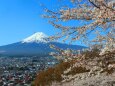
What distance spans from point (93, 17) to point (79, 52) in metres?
2.04

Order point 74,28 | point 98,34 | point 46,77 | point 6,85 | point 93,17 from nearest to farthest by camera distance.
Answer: point 93,17 < point 74,28 < point 98,34 < point 46,77 < point 6,85

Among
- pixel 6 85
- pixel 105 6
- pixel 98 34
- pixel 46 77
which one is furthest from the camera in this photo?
pixel 6 85

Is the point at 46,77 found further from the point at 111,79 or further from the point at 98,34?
the point at 98,34

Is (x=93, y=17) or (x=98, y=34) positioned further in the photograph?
(x=98, y=34)

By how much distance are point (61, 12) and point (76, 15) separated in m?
0.63

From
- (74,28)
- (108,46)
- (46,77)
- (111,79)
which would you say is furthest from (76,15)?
(46,77)

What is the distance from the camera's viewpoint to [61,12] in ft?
37.9

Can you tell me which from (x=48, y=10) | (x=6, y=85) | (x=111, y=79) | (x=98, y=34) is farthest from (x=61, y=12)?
(x=6, y=85)

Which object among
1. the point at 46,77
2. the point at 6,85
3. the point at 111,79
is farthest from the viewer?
the point at 6,85

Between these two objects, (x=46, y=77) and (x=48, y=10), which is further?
(x=46, y=77)

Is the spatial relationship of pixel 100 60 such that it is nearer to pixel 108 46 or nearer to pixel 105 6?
pixel 108 46

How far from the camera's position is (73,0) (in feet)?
37.4

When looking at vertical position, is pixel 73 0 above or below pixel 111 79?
above

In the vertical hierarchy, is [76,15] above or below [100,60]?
above
